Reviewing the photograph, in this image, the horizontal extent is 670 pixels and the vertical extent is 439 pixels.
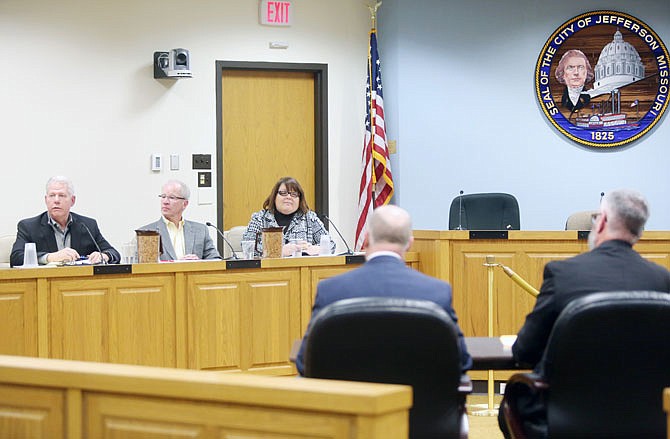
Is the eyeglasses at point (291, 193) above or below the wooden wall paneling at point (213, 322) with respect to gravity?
above

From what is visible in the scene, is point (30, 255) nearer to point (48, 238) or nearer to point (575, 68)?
point (48, 238)

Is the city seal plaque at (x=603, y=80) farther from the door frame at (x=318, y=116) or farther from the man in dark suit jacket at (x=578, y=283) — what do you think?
the man in dark suit jacket at (x=578, y=283)

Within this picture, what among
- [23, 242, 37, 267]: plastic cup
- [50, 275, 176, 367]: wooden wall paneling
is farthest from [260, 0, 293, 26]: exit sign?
[23, 242, 37, 267]: plastic cup

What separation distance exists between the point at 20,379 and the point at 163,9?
19.2 ft

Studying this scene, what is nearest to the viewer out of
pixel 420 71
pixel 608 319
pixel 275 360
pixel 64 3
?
pixel 608 319

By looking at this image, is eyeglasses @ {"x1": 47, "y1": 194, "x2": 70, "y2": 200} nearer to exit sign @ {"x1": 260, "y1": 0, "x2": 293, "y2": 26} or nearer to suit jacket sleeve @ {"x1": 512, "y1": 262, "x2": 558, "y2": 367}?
exit sign @ {"x1": 260, "y1": 0, "x2": 293, "y2": 26}

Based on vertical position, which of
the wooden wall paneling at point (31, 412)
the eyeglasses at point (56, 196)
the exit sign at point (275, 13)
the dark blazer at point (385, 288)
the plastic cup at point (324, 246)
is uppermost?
the exit sign at point (275, 13)

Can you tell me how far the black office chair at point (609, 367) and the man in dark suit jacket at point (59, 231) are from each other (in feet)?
10.9

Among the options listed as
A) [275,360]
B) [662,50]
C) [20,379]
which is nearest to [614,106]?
[662,50]

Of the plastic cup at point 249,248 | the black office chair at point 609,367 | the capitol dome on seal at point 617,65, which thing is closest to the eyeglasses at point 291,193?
the plastic cup at point 249,248

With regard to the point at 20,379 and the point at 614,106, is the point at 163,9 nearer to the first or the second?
the point at 614,106

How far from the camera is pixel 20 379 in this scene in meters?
2.12

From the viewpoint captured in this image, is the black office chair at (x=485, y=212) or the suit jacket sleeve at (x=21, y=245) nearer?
the suit jacket sleeve at (x=21, y=245)

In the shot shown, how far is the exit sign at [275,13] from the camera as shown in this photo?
7.81 meters
